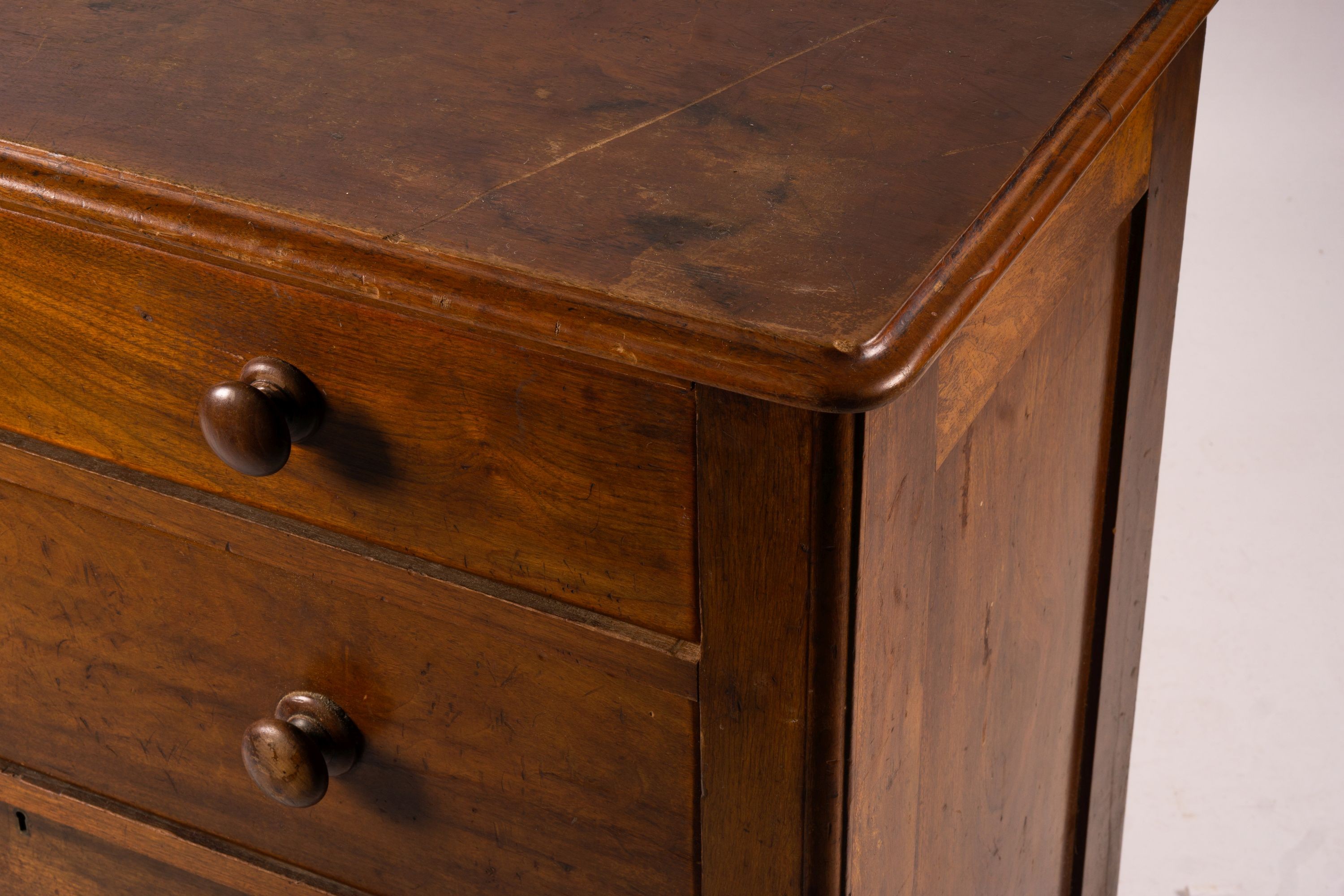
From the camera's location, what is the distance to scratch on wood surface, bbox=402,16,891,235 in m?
0.69

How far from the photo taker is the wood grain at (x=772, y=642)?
643 mm

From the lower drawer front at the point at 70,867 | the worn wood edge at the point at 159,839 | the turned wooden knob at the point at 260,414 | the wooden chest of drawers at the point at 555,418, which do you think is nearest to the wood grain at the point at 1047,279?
the wooden chest of drawers at the point at 555,418

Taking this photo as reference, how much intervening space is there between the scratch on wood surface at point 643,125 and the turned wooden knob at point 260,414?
12 centimetres

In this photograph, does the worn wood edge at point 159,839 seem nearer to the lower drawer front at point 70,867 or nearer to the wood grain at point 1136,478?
the lower drawer front at point 70,867

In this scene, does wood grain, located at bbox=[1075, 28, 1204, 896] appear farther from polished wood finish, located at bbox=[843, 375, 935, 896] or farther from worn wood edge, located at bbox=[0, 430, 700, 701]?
worn wood edge, located at bbox=[0, 430, 700, 701]

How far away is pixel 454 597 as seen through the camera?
2.55 feet

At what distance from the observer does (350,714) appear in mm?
859

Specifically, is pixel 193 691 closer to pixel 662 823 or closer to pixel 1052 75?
pixel 662 823

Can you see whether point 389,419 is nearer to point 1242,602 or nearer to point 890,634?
point 890,634

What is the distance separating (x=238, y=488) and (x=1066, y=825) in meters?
0.70

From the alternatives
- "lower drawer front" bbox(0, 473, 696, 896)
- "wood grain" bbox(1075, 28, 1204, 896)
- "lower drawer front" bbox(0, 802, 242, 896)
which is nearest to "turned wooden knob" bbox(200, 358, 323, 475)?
"lower drawer front" bbox(0, 473, 696, 896)

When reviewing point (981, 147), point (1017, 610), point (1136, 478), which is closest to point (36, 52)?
point (981, 147)

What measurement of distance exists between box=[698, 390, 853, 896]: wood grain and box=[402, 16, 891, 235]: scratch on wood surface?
14 centimetres

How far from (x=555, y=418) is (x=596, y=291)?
85 mm
